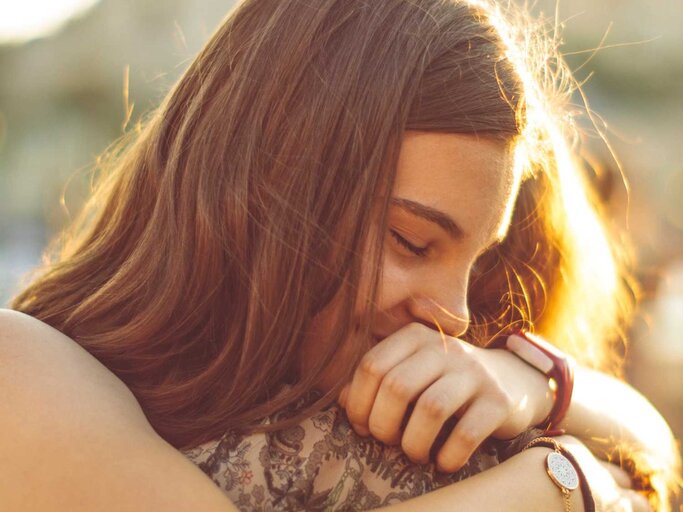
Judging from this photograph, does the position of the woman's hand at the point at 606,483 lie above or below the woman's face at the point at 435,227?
below

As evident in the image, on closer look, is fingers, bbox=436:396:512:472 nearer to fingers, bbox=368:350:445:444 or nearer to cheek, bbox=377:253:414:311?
fingers, bbox=368:350:445:444

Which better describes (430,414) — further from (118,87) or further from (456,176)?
(118,87)

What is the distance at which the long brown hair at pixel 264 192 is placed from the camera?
1.60 metres

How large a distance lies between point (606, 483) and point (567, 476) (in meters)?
0.20

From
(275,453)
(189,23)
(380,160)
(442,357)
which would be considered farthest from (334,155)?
(189,23)

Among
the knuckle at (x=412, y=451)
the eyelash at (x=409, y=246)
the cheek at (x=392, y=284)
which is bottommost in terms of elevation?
the knuckle at (x=412, y=451)

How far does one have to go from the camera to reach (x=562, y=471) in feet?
5.29

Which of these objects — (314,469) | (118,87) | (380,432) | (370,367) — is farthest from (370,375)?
(118,87)

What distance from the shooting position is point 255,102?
5.61 ft

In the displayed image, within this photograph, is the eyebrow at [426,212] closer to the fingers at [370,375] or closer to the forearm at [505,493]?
the fingers at [370,375]

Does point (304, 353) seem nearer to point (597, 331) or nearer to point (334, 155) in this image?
point (334, 155)

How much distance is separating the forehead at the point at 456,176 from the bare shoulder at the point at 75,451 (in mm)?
695

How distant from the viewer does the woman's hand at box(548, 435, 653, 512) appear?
1.67 m

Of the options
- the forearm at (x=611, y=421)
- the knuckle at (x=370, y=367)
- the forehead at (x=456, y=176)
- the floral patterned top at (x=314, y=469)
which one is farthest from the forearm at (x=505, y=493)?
the forehead at (x=456, y=176)
